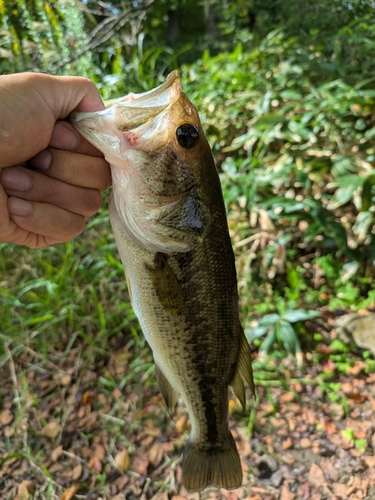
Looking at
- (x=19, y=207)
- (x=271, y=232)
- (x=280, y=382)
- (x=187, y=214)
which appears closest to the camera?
(x=187, y=214)

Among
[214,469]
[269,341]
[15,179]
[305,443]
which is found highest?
[15,179]

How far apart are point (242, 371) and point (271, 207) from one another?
1864 mm

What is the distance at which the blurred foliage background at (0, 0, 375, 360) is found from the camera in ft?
8.97

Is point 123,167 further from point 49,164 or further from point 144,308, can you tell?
point 144,308

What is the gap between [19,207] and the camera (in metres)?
1.34

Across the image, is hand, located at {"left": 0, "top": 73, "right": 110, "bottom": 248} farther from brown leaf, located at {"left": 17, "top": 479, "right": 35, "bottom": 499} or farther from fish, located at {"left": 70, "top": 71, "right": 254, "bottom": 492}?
brown leaf, located at {"left": 17, "top": 479, "right": 35, "bottom": 499}

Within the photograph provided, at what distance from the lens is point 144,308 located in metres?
1.39

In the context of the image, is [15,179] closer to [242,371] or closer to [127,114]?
[127,114]

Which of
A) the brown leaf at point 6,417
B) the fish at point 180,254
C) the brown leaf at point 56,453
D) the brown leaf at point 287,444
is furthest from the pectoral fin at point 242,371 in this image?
the brown leaf at point 6,417

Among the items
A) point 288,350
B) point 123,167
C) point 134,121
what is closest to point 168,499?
point 288,350

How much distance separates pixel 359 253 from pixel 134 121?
90.8 inches

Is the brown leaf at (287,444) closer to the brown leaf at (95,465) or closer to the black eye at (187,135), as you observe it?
the brown leaf at (95,465)

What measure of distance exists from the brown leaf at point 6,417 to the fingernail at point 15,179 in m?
2.00

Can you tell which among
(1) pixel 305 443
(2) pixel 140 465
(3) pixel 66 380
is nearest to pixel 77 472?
(2) pixel 140 465
